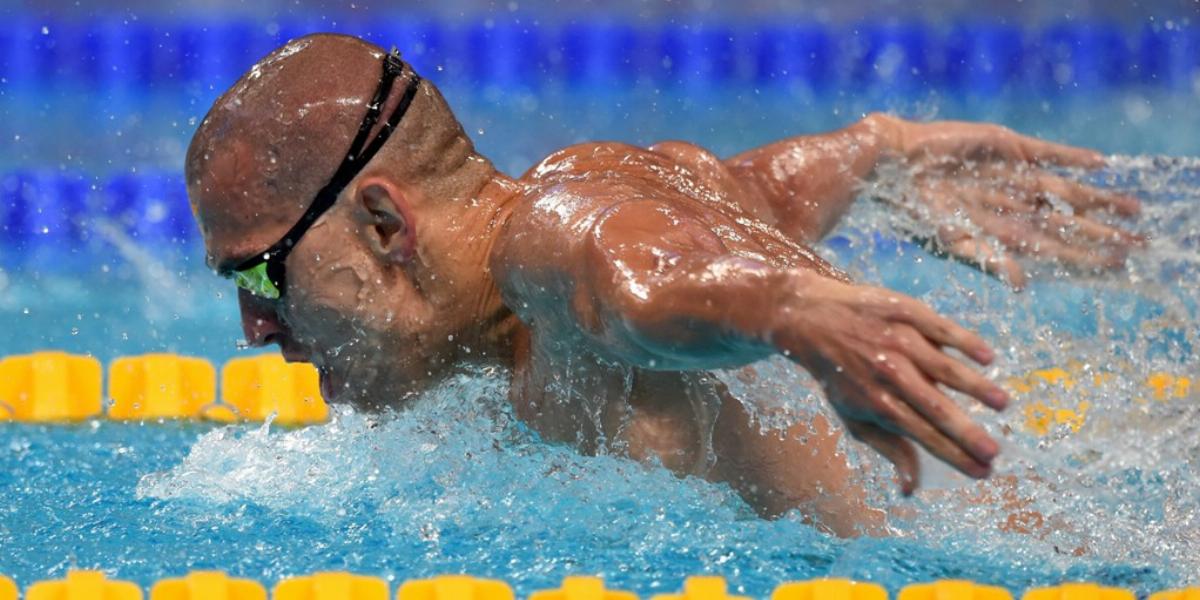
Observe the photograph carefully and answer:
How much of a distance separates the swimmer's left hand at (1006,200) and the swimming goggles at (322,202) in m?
1.10

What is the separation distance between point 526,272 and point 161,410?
80.8 inches

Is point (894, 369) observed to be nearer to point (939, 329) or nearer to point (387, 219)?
point (939, 329)

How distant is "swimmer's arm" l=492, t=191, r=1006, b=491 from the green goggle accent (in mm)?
367

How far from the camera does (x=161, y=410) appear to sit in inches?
137

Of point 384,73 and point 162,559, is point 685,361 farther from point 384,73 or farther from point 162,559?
point 162,559

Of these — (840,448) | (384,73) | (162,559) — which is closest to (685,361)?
(840,448)

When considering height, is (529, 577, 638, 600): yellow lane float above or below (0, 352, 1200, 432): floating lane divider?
below

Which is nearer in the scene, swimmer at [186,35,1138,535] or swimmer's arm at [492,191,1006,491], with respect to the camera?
swimmer's arm at [492,191,1006,491]

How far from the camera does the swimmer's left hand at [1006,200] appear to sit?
254 centimetres

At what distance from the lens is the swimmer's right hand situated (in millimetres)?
1243

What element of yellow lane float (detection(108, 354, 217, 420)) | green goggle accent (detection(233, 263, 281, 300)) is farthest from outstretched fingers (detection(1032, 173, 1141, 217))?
yellow lane float (detection(108, 354, 217, 420))

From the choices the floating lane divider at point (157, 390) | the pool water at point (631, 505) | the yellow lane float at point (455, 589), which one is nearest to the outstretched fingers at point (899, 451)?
the pool water at point (631, 505)

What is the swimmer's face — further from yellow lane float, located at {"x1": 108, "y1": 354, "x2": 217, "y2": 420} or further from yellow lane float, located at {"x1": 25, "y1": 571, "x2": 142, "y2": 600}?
yellow lane float, located at {"x1": 108, "y1": 354, "x2": 217, "y2": 420}

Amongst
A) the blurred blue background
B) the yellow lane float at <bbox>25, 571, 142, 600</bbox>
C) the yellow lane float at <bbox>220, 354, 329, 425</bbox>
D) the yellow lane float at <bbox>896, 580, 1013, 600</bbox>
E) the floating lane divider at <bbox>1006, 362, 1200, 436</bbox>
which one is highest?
the blurred blue background
